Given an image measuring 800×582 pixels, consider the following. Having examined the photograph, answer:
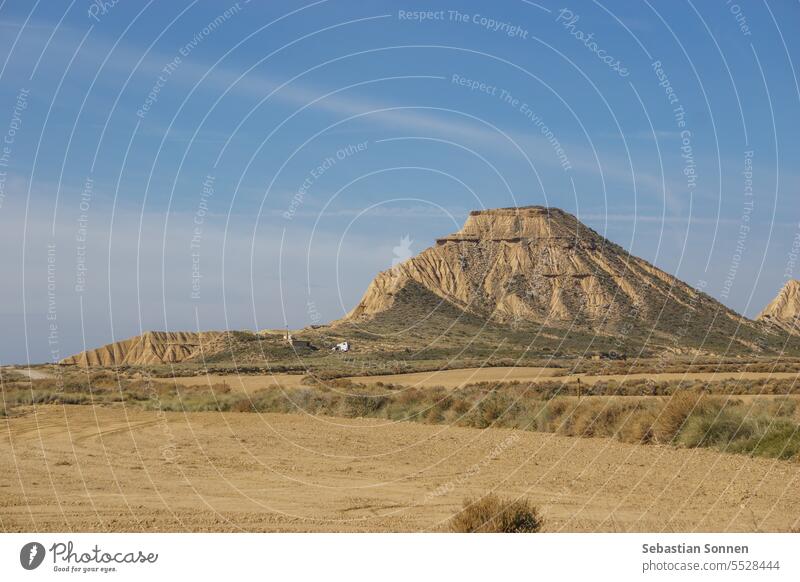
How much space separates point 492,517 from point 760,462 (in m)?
9.70

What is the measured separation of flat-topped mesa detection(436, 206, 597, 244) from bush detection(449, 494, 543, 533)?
412ft

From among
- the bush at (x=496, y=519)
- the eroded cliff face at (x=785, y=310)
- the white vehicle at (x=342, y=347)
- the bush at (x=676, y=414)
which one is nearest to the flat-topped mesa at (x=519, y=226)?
the eroded cliff face at (x=785, y=310)

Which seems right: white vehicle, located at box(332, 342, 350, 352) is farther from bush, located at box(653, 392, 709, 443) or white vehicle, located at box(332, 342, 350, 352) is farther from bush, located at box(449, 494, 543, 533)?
bush, located at box(449, 494, 543, 533)

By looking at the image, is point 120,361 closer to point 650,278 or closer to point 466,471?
point 650,278

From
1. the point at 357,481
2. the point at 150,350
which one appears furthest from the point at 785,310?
the point at 357,481

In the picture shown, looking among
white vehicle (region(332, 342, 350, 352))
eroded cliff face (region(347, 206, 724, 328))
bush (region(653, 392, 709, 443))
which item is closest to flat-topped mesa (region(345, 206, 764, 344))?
eroded cliff face (region(347, 206, 724, 328))

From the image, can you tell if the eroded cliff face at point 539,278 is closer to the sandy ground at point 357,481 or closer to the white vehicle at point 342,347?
the white vehicle at point 342,347

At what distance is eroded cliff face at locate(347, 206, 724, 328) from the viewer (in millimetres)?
116062

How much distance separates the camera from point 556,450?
884 inches

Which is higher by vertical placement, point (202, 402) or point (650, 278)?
point (650, 278)

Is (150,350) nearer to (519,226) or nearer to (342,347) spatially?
(342,347)

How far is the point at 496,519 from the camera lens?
39.2 feet
